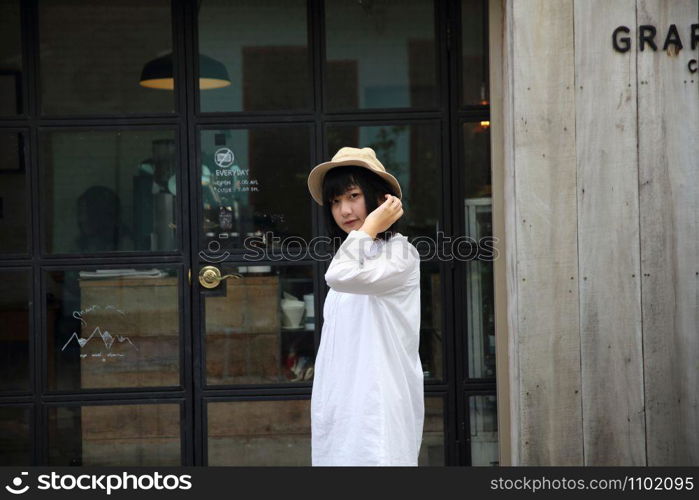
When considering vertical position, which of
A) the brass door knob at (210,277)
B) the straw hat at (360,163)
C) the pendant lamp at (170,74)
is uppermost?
the pendant lamp at (170,74)

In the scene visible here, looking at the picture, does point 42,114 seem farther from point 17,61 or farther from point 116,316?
point 116,316

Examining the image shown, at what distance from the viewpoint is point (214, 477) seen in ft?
17.2

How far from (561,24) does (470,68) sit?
74cm

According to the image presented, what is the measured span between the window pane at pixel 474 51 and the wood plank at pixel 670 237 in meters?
0.92

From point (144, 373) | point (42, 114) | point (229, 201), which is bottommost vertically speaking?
point (144, 373)

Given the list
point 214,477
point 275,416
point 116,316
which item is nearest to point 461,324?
point 275,416

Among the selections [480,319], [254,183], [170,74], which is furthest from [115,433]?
[480,319]

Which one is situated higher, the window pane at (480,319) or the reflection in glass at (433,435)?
the window pane at (480,319)

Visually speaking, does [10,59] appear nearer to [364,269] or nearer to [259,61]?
[259,61]

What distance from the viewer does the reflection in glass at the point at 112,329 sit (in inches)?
222

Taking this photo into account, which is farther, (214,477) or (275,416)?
(275,416)

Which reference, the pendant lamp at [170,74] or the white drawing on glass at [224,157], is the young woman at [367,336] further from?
the pendant lamp at [170,74]

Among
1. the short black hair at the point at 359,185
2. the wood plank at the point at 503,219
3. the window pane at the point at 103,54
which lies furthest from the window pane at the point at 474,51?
the short black hair at the point at 359,185

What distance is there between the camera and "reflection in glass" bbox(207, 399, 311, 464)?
5.65 metres
